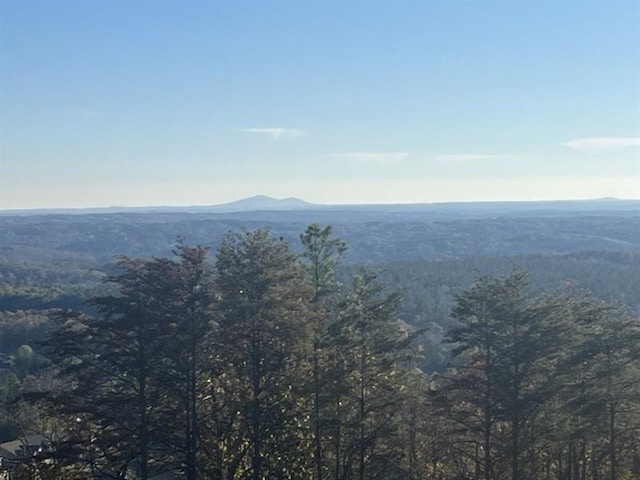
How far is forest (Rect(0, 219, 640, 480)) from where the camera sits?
17.6m

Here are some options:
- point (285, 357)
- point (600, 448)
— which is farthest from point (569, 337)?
point (285, 357)

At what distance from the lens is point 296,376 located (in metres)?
18.9

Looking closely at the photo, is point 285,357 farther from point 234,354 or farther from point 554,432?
point 554,432

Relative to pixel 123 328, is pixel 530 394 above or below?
below

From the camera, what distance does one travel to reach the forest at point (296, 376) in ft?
57.7

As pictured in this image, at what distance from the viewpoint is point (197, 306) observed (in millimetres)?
18078

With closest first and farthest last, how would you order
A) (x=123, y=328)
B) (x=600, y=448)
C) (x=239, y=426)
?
1. (x=123, y=328)
2. (x=239, y=426)
3. (x=600, y=448)

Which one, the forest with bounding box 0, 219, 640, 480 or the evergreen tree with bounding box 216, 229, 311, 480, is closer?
the forest with bounding box 0, 219, 640, 480

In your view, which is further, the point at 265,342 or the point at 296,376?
the point at 296,376

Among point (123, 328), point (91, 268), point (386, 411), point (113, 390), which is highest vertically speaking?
point (123, 328)

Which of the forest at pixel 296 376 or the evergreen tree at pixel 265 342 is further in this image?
the evergreen tree at pixel 265 342

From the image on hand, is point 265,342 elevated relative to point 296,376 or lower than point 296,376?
elevated

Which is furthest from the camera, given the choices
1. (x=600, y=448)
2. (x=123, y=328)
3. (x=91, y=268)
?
(x=91, y=268)

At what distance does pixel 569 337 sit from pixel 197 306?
387 inches
